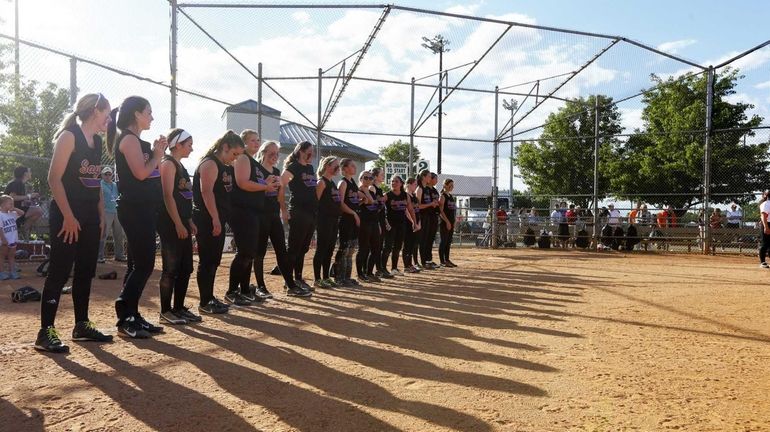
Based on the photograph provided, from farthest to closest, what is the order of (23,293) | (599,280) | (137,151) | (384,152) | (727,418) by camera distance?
1. (384,152)
2. (599,280)
3. (23,293)
4. (137,151)
5. (727,418)

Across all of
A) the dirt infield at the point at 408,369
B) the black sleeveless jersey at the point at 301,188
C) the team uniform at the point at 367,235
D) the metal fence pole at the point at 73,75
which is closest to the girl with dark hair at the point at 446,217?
the team uniform at the point at 367,235

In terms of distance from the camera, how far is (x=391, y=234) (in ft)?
32.3

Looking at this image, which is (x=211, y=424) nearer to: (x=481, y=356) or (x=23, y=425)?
(x=23, y=425)

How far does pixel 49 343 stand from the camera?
12.9 ft

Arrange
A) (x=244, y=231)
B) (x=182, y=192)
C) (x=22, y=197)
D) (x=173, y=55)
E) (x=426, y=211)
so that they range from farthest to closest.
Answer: (x=426, y=211)
(x=22, y=197)
(x=173, y=55)
(x=244, y=231)
(x=182, y=192)

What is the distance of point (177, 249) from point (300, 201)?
226 centimetres

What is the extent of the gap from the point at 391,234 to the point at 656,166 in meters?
26.4

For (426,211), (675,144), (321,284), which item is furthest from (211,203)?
(675,144)

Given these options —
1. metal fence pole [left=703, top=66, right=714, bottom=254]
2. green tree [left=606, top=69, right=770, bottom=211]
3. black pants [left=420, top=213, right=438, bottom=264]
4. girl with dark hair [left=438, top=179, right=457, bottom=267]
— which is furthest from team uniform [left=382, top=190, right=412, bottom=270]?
green tree [left=606, top=69, right=770, bottom=211]

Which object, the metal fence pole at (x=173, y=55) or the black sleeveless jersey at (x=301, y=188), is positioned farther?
the metal fence pole at (x=173, y=55)

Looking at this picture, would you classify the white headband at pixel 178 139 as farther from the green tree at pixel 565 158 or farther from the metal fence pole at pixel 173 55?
the green tree at pixel 565 158

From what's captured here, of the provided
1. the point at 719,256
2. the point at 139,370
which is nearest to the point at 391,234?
the point at 139,370

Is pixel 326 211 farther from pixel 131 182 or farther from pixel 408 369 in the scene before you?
pixel 408 369

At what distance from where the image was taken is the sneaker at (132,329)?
14.7ft
